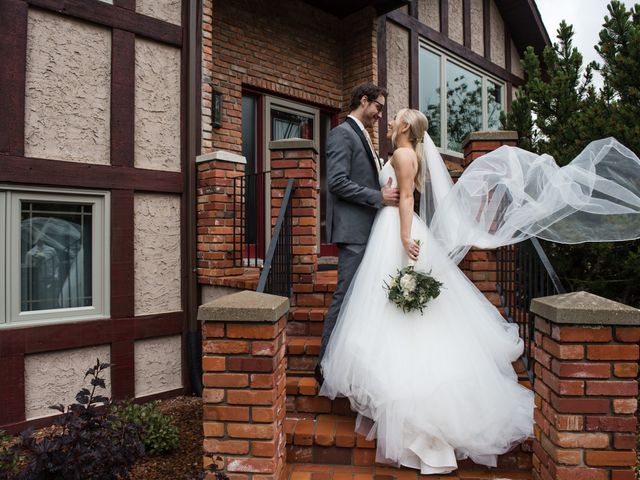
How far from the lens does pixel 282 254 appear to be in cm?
368

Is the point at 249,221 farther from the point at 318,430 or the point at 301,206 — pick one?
the point at 318,430

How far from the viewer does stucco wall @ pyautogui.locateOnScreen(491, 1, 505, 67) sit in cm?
897

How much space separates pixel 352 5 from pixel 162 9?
9.74 ft

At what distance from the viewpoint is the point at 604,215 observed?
2.44 m

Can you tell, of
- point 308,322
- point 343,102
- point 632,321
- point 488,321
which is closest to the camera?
point 632,321

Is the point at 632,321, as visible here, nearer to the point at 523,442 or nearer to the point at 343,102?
the point at 523,442

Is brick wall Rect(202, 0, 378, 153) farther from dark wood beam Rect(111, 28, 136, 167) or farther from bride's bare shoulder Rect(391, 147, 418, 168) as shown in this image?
bride's bare shoulder Rect(391, 147, 418, 168)

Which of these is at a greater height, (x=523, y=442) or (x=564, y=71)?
(x=564, y=71)

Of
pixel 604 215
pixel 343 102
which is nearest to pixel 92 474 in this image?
pixel 604 215

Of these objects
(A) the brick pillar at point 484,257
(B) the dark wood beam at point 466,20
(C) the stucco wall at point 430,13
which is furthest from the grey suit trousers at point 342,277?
(B) the dark wood beam at point 466,20

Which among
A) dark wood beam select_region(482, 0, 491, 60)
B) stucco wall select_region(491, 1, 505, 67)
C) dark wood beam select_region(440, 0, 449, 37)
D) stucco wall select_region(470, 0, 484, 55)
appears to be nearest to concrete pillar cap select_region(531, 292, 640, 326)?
dark wood beam select_region(440, 0, 449, 37)

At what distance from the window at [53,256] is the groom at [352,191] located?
8.08 ft

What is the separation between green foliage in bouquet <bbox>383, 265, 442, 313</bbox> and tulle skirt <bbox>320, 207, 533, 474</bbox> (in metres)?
0.06

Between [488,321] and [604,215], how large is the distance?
87 centimetres
